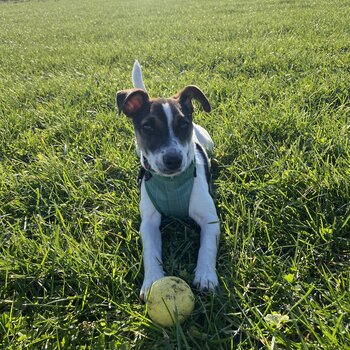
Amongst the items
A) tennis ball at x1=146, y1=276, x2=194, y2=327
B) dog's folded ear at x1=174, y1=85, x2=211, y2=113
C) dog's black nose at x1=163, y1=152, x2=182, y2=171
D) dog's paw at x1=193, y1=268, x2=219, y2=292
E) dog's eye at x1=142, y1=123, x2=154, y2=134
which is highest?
dog's folded ear at x1=174, y1=85, x2=211, y2=113

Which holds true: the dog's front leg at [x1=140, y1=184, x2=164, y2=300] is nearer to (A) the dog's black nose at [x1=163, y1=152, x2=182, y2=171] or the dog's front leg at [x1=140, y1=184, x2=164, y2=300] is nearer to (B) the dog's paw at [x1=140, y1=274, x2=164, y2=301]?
(B) the dog's paw at [x1=140, y1=274, x2=164, y2=301]

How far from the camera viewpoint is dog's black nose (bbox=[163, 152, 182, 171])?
8.95 ft

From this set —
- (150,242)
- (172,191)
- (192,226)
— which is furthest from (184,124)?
(150,242)

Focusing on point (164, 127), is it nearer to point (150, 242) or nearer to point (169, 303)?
point (150, 242)

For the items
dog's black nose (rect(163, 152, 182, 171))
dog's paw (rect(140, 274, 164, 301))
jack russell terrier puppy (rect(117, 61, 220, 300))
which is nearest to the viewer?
dog's paw (rect(140, 274, 164, 301))

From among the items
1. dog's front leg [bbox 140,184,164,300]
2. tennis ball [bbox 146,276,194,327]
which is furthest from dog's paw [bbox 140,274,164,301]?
tennis ball [bbox 146,276,194,327]

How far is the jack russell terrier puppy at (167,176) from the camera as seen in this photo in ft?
8.50

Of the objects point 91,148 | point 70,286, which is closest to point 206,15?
point 91,148

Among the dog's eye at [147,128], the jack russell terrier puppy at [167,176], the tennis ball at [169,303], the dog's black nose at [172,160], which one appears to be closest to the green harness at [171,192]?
the jack russell terrier puppy at [167,176]

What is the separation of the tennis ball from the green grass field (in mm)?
76

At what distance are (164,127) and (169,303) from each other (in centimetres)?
149

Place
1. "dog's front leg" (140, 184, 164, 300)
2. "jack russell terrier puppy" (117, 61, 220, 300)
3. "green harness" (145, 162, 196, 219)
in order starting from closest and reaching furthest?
"dog's front leg" (140, 184, 164, 300) < "jack russell terrier puppy" (117, 61, 220, 300) < "green harness" (145, 162, 196, 219)

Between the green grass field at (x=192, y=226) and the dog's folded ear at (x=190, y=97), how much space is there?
63cm

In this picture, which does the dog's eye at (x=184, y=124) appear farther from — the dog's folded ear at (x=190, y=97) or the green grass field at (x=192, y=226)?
the green grass field at (x=192, y=226)
